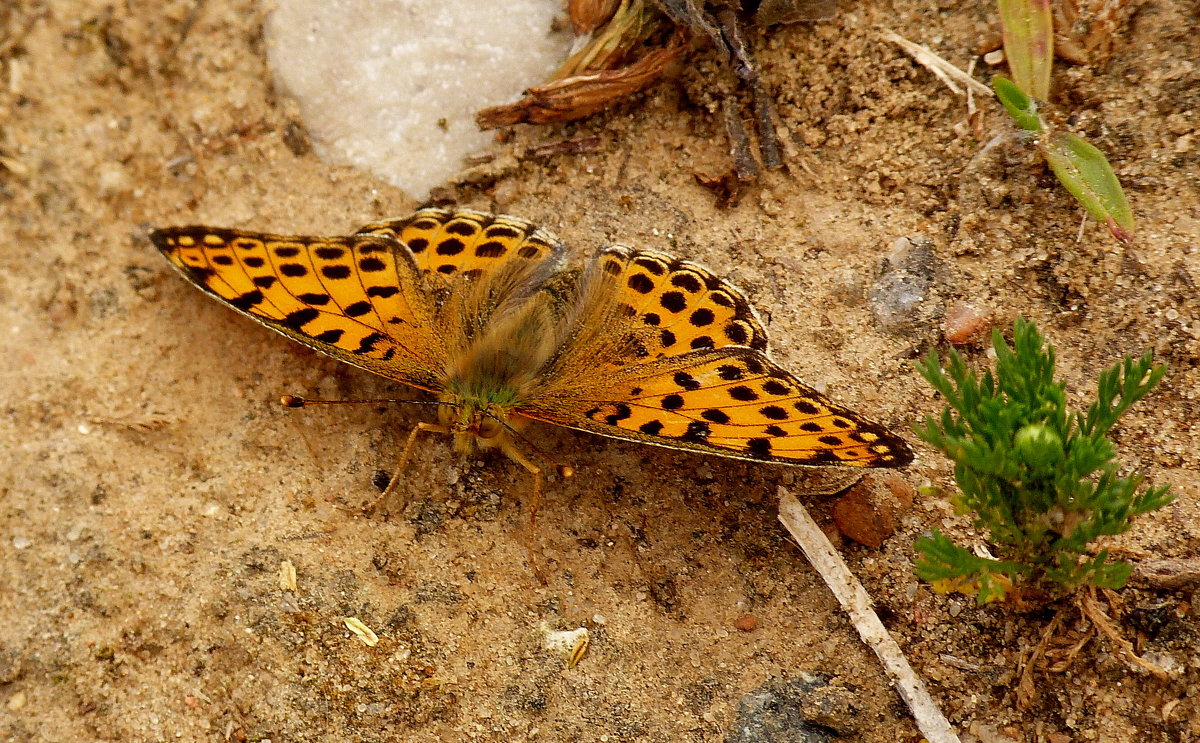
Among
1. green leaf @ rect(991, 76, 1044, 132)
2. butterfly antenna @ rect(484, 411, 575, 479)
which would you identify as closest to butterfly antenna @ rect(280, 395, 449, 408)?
butterfly antenna @ rect(484, 411, 575, 479)

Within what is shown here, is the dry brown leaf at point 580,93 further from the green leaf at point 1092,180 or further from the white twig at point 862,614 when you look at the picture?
the white twig at point 862,614

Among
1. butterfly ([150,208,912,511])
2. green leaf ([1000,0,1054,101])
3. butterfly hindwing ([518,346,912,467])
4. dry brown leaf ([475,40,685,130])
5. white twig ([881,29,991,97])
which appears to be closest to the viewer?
butterfly hindwing ([518,346,912,467])

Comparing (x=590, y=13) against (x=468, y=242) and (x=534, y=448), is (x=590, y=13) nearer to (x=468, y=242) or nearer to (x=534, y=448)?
(x=468, y=242)

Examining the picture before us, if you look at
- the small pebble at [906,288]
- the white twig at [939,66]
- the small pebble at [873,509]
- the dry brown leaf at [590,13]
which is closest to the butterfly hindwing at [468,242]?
the dry brown leaf at [590,13]

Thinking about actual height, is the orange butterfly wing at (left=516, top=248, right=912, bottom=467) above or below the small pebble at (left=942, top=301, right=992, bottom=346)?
below

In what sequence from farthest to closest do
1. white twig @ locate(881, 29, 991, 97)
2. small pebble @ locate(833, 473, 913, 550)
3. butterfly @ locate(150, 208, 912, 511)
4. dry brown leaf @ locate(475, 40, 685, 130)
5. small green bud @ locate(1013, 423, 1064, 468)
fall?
dry brown leaf @ locate(475, 40, 685, 130), white twig @ locate(881, 29, 991, 97), butterfly @ locate(150, 208, 912, 511), small pebble @ locate(833, 473, 913, 550), small green bud @ locate(1013, 423, 1064, 468)

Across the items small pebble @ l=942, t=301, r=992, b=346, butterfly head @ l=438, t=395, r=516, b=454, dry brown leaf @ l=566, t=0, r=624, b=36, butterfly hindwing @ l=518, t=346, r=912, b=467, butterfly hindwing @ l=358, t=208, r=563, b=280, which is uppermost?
dry brown leaf @ l=566, t=0, r=624, b=36

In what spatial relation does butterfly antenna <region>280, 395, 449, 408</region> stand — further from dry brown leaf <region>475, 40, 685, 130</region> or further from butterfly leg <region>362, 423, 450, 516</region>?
dry brown leaf <region>475, 40, 685, 130</region>
